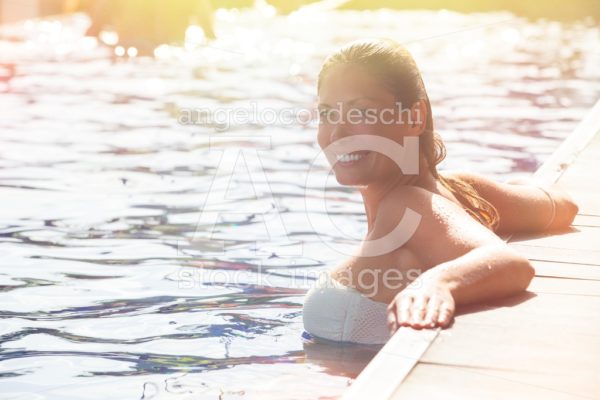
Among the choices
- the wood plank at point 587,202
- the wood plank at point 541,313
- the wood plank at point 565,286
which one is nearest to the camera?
the wood plank at point 541,313

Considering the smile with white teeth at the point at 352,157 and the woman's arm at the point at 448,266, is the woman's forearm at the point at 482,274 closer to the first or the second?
the woman's arm at the point at 448,266

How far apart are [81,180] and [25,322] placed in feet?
10.7

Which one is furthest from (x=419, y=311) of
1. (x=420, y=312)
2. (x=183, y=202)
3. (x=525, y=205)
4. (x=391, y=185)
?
(x=183, y=202)

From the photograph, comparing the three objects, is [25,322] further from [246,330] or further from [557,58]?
[557,58]

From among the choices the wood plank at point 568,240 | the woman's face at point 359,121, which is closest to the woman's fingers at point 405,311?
the woman's face at point 359,121

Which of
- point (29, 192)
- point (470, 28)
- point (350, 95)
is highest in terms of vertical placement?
point (470, 28)

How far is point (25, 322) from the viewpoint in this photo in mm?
4625

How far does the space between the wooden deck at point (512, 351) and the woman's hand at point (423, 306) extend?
4 centimetres

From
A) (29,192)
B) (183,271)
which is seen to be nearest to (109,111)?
(29,192)

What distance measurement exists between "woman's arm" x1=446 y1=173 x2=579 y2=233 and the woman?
43 cm

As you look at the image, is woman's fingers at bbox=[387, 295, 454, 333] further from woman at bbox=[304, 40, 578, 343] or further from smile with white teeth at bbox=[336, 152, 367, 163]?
smile with white teeth at bbox=[336, 152, 367, 163]

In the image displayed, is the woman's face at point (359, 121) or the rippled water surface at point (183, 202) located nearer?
the woman's face at point (359, 121)

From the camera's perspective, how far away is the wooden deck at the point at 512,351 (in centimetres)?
291

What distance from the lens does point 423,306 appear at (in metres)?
3.43
